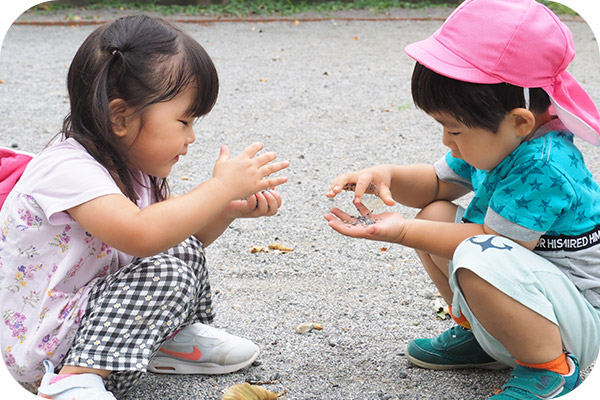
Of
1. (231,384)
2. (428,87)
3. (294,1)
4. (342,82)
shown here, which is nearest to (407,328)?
(231,384)

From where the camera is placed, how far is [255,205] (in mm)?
1954

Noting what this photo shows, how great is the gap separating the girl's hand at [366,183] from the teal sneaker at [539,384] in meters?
0.58

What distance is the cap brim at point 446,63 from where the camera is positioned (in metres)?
1.71

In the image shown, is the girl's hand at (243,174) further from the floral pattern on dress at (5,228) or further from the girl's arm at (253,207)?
the floral pattern on dress at (5,228)

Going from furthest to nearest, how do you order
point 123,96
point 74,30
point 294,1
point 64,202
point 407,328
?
point 294,1 → point 74,30 → point 407,328 → point 123,96 → point 64,202

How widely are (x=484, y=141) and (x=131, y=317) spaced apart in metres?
0.98

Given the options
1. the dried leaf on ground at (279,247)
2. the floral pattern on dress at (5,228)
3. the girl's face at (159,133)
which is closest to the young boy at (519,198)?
the girl's face at (159,133)

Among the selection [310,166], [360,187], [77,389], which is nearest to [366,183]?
[360,187]

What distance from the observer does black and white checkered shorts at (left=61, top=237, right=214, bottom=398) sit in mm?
1681

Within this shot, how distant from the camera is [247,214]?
1.97 metres

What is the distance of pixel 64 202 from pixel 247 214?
52 centimetres

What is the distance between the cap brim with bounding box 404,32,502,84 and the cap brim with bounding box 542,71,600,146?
0.51ft

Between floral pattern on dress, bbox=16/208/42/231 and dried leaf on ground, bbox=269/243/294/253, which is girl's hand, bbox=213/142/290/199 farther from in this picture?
dried leaf on ground, bbox=269/243/294/253

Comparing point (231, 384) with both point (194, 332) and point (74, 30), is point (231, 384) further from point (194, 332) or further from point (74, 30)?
point (74, 30)
